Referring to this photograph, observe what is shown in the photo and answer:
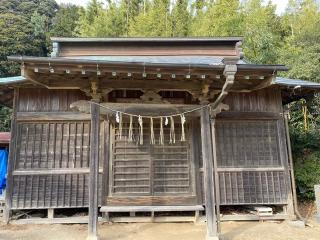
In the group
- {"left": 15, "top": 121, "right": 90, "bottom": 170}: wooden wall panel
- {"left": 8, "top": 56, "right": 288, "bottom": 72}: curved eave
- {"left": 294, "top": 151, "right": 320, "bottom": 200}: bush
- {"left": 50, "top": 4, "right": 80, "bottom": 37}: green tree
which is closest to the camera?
{"left": 8, "top": 56, "right": 288, "bottom": 72}: curved eave

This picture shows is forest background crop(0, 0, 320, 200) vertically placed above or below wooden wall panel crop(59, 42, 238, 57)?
above

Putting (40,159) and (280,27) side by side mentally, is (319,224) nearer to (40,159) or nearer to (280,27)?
(40,159)

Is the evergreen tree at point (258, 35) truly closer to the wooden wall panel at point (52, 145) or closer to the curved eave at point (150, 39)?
the curved eave at point (150, 39)

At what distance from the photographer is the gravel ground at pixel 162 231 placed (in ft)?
19.9

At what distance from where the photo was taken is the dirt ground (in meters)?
6.07

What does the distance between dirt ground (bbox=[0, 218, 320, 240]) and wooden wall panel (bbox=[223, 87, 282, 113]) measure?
10.1ft

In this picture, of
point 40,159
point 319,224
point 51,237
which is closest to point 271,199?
point 319,224

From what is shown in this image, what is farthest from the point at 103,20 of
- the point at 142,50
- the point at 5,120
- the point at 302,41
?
the point at 302,41

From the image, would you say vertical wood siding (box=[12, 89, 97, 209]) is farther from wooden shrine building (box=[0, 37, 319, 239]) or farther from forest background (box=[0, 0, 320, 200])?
forest background (box=[0, 0, 320, 200])

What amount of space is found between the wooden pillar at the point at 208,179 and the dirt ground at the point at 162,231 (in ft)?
1.43

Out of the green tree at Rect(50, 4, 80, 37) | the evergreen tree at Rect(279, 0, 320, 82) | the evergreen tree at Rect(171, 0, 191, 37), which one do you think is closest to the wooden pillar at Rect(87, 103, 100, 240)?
the evergreen tree at Rect(279, 0, 320, 82)

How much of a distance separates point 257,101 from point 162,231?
174 inches

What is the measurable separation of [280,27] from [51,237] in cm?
2342

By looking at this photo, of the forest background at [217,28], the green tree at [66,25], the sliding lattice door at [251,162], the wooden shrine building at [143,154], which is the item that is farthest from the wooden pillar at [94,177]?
the green tree at [66,25]
